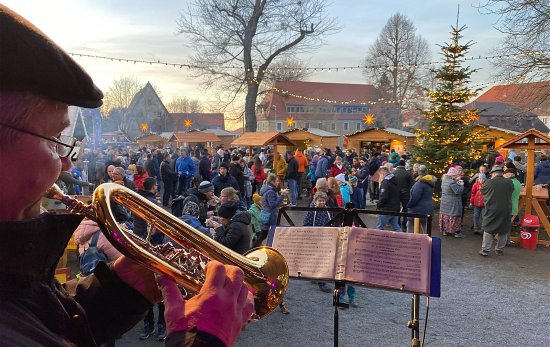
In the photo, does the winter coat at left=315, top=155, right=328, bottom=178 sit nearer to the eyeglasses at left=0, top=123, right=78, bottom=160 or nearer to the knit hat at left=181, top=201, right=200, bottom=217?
the knit hat at left=181, top=201, right=200, bottom=217

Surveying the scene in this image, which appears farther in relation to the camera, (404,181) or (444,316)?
(404,181)

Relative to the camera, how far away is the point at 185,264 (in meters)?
1.59

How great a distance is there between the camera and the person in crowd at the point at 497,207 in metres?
8.17

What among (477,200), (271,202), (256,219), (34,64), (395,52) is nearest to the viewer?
(34,64)

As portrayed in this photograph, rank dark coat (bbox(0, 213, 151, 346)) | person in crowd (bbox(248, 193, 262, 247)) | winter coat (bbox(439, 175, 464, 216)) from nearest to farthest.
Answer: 1. dark coat (bbox(0, 213, 151, 346))
2. person in crowd (bbox(248, 193, 262, 247))
3. winter coat (bbox(439, 175, 464, 216))

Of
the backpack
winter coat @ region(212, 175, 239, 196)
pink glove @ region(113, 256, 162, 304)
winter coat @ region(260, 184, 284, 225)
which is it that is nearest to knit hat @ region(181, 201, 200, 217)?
the backpack

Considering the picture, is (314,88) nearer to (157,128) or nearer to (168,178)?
(157,128)

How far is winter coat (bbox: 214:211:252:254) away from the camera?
16.5 feet

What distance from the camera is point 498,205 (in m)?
8.18

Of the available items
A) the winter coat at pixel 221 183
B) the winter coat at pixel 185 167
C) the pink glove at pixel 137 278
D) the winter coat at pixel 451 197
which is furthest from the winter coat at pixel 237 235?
the winter coat at pixel 185 167

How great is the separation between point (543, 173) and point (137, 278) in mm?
13748

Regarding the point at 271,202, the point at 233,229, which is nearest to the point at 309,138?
the point at 271,202

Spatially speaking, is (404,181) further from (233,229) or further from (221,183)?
(233,229)

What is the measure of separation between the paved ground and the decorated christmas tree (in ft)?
16.7
